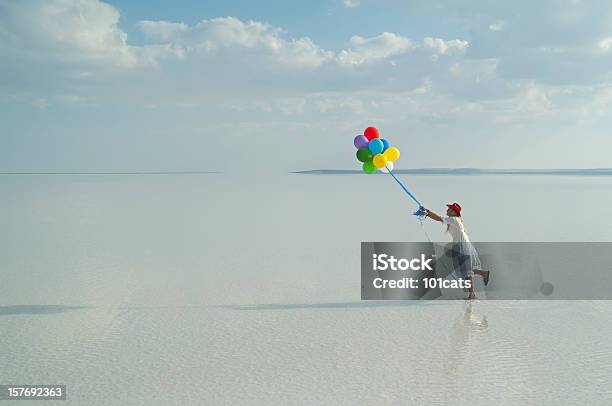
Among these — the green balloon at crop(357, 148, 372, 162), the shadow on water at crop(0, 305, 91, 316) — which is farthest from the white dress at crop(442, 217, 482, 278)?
the shadow on water at crop(0, 305, 91, 316)

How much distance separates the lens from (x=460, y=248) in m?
6.82

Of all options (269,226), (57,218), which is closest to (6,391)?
(269,226)

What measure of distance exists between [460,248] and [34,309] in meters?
4.85

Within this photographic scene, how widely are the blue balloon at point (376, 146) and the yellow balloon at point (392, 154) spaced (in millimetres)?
124

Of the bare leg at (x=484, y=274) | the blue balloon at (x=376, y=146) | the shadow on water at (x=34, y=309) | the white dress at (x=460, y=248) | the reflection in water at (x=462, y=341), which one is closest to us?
the reflection in water at (x=462, y=341)

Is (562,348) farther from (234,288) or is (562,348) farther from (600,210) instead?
(600,210)

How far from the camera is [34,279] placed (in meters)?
8.11

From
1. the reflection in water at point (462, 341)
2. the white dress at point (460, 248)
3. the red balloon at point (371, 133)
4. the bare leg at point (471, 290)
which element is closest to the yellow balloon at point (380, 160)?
the red balloon at point (371, 133)

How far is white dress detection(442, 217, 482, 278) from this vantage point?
6816 mm

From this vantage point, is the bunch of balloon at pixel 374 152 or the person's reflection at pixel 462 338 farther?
the bunch of balloon at pixel 374 152

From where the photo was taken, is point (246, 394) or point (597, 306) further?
point (597, 306)

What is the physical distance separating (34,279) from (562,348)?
665cm

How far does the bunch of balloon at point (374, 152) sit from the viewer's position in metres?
7.49

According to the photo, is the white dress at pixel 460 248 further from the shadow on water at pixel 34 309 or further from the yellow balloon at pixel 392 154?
the shadow on water at pixel 34 309
